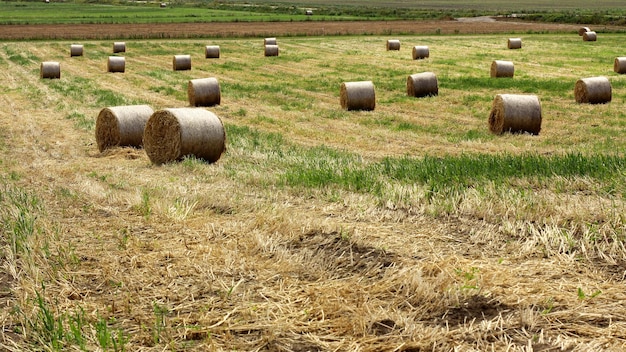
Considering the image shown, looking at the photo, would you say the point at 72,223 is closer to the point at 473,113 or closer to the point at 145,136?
the point at 145,136

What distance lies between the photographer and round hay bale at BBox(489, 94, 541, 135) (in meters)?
18.4

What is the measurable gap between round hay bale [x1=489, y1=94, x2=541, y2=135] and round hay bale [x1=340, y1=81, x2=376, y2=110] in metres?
5.43

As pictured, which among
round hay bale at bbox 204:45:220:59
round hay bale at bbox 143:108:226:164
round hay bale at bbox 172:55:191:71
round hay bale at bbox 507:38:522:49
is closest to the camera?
round hay bale at bbox 143:108:226:164

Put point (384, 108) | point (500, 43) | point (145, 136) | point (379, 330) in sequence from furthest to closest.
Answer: point (500, 43) < point (384, 108) < point (145, 136) < point (379, 330)

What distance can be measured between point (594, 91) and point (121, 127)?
14.9 metres

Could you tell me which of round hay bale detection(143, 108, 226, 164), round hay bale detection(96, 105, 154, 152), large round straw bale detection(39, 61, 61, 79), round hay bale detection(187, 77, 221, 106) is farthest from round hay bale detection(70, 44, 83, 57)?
round hay bale detection(143, 108, 226, 164)

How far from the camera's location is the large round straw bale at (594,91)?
23.4 metres

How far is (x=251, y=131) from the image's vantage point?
61.8 feet

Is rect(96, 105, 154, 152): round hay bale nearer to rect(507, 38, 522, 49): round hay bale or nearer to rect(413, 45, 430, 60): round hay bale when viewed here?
rect(413, 45, 430, 60): round hay bale

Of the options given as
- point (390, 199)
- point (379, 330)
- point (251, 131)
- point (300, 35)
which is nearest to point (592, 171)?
point (390, 199)

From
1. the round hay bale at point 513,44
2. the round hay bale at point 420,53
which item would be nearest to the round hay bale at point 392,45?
the round hay bale at point 420,53

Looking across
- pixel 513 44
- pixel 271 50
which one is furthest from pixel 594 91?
pixel 513 44

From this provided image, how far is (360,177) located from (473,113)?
1288cm

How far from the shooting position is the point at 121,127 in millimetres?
15859
